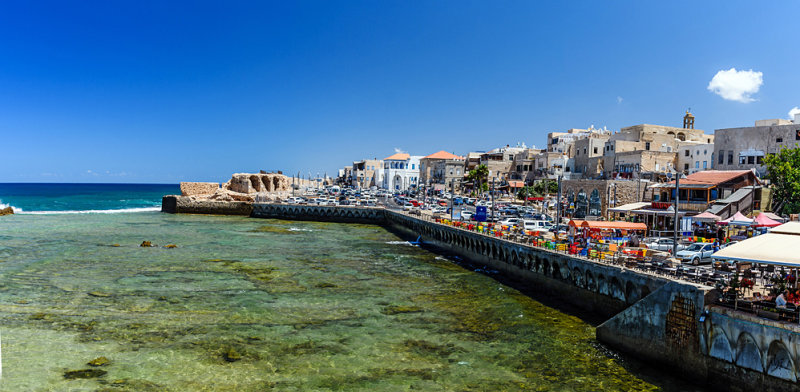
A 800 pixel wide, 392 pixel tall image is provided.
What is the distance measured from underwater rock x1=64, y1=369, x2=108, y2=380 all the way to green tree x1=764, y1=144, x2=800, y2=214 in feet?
148

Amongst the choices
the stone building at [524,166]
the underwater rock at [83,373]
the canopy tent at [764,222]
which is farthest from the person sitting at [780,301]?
the stone building at [524,166]

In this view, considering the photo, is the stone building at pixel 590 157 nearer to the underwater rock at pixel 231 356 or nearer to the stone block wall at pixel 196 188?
the underwater rock at pixel 231 356

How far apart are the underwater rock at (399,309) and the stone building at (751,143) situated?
1661 inches

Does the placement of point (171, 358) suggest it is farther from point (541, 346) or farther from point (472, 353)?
point (541, 346)

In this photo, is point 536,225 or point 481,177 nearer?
point 536,225

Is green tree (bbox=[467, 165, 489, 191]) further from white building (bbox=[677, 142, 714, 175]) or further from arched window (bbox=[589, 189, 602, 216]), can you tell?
arched window (bbox=[589, 189, 602, 216])

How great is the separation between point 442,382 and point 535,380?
3005 mm

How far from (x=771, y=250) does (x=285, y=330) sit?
55.4 ft

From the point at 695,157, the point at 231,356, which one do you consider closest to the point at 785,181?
the point at 695,157

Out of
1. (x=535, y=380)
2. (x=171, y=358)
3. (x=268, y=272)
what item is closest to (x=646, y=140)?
(x=268, y=272)

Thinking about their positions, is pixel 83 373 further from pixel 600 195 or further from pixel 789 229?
pixel 600 195

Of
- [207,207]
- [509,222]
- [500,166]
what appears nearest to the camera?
[509,222]

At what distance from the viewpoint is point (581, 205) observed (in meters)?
52.3

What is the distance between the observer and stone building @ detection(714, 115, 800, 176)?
48375 millimetres
